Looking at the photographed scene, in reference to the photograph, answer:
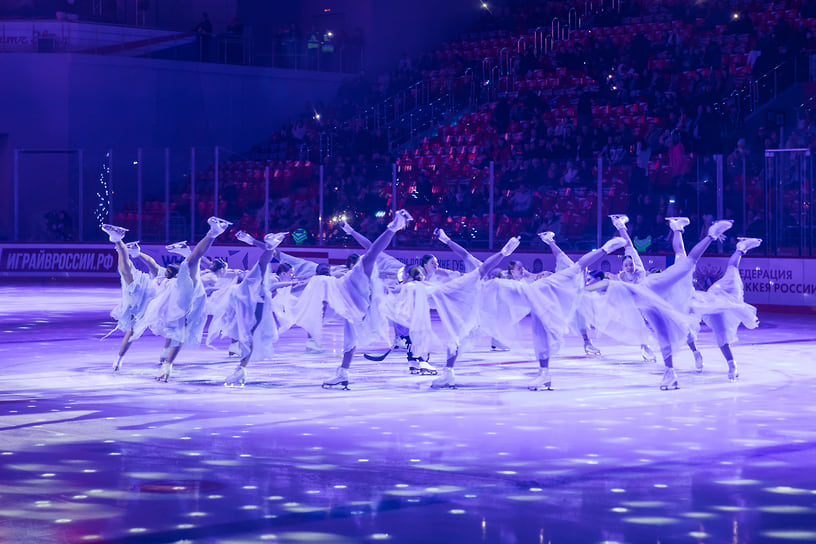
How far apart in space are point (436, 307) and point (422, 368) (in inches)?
46.6

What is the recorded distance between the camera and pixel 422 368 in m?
13.6

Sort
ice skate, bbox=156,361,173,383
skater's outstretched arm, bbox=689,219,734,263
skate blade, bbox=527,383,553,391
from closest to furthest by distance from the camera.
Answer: skate blade, bbox=527,383,553,391 → skater's outstretched arm, bbox=689,219,734,263 → ice skate, bbox=156,361,173,383

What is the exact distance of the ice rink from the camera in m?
6.49

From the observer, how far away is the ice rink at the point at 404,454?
6488 millimetres

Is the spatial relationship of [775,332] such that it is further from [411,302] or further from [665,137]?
[411,302]

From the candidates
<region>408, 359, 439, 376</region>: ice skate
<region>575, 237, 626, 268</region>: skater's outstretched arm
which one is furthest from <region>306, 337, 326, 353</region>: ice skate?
<region>575, 237, 626, 268</region>: skater's outstretched arm

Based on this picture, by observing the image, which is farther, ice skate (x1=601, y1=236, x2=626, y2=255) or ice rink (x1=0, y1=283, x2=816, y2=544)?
ice skate (x1=601, y1=236, x2=626, y2=255)

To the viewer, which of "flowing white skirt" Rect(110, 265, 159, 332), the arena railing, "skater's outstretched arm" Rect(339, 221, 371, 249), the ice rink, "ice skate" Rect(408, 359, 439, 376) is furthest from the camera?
the arena railing

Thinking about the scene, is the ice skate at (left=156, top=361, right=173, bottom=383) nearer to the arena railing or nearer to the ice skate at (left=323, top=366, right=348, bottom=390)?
the ice skate at (left=323, top=366, right=348, bottom=390)

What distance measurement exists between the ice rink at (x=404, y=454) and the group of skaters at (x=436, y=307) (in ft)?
1.45

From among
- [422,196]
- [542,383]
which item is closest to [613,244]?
[542,383]

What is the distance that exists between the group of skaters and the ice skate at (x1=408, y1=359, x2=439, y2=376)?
2 centimetres

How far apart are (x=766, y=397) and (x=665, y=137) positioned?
1298 centimetres

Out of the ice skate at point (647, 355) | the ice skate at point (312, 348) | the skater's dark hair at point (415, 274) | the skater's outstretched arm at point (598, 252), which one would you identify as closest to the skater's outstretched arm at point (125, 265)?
the ice skate at point (312, 348)
